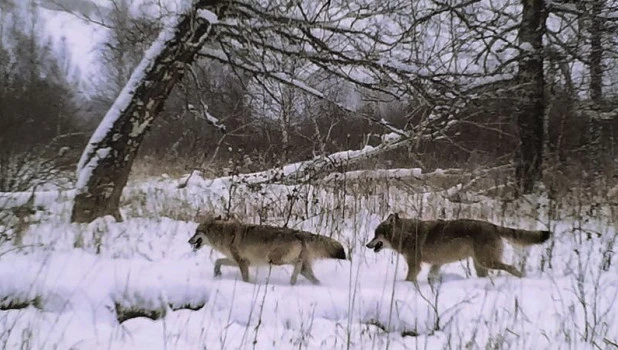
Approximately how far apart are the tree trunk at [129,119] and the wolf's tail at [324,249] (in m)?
3.79

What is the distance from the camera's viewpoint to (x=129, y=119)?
7246 millimetres

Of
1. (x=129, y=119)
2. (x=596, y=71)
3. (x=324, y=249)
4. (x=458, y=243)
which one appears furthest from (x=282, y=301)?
(x=596, y=71)

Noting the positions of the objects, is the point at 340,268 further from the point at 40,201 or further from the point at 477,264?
the point at 40,201

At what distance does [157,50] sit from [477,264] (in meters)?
5.20

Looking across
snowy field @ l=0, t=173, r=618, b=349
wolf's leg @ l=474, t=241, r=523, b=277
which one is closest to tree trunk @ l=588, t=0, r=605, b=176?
snowy field @ l=0, t=173, r=618, b=349

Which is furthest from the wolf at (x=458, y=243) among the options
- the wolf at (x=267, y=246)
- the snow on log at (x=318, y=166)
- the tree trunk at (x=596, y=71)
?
the tree trunk at (x=596, y=71)

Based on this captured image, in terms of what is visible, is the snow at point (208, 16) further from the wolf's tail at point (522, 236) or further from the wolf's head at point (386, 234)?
the wolf's tail at point (522, 236)

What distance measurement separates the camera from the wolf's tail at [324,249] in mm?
4570

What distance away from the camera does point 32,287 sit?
3652 millimetres

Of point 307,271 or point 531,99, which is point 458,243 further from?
point 531,99

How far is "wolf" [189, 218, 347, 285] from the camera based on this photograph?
15.1 ft

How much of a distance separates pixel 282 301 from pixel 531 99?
8027 millimetres

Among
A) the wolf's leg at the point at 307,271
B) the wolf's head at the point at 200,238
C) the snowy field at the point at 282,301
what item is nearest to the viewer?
the snowy field at the point at 282,301

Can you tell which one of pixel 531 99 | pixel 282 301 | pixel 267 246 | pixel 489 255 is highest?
pixel 531 99
